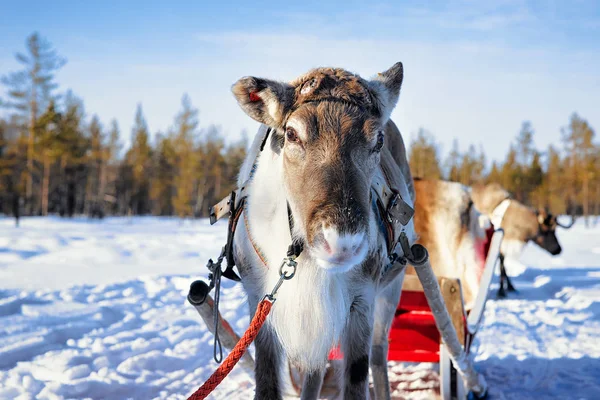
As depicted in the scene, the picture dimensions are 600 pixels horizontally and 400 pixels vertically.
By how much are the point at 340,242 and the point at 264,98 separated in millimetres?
892

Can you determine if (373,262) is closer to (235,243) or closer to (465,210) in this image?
(235,243)

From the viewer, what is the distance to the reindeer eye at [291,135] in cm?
231

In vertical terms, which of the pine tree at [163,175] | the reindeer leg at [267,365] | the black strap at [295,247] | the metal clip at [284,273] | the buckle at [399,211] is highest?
the pine tree at [163,175]

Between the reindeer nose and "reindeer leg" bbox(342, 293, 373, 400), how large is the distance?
745mm

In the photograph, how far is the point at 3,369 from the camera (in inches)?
169

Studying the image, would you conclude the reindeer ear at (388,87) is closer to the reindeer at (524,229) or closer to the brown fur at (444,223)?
the brown fur at (444,223)

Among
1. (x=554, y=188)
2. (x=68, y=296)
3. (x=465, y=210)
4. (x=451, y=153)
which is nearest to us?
(x=465, y=210)

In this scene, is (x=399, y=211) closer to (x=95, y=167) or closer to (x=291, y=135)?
(x=291, y=135)

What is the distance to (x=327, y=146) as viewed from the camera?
7.30 ft

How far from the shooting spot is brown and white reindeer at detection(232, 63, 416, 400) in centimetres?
206

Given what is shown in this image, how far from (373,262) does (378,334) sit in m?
1.35

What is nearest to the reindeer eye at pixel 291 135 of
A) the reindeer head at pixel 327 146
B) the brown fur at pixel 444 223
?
the reindeer head at pixel 327 146

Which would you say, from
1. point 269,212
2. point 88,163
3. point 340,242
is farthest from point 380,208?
point 88,163

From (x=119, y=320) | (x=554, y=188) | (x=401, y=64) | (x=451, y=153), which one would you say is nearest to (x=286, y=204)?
(x=401, y=64)
